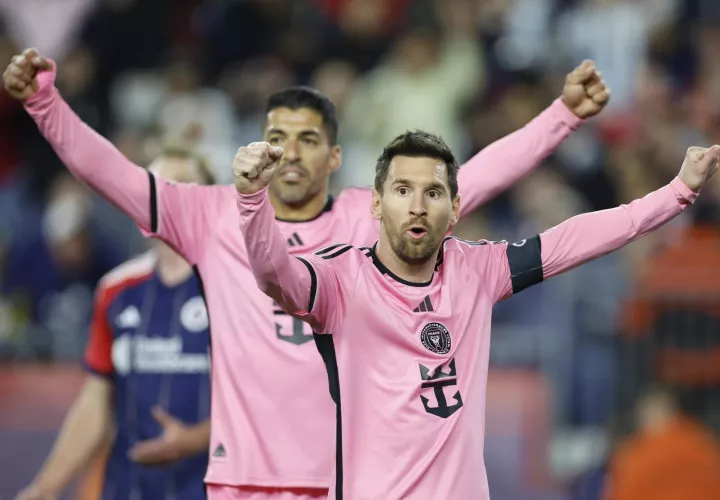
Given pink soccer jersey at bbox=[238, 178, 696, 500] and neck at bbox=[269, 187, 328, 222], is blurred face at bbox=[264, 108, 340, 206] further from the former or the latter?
pink soccer jersey at bbox=[238, 178, 696, 500]

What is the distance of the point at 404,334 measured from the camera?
4.21m

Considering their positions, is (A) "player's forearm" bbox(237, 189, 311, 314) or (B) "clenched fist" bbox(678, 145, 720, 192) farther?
(B) "clenched fist" bbox(678, 145, 720, 192)

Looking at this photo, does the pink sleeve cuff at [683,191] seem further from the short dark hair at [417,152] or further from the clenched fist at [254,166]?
the clenched fist at [254,166]

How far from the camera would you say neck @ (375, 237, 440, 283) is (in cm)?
432

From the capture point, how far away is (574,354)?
900 cm

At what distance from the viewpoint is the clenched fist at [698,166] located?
181 inches

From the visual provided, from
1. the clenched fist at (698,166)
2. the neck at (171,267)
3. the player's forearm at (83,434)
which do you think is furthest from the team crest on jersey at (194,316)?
the clenched fist at (698,166)

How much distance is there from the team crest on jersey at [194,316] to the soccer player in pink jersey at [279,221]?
37.5 inches

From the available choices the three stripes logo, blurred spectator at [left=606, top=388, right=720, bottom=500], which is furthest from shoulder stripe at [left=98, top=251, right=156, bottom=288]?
blurred spectator at [left=606, top=388, right=720, bottom=500]

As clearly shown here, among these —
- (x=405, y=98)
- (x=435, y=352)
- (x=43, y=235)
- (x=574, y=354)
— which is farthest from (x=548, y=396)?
(x=435, y=352)

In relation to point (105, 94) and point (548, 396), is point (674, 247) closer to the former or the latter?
point (548, 396)

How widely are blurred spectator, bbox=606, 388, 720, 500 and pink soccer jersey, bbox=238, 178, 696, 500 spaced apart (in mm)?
4185

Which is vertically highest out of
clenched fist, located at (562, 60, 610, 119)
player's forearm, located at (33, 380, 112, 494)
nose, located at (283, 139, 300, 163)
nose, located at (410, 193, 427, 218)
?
clenched fist, located at (562, 60, 610, 119)

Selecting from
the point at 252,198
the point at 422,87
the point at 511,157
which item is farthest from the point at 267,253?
the point at 422,87
